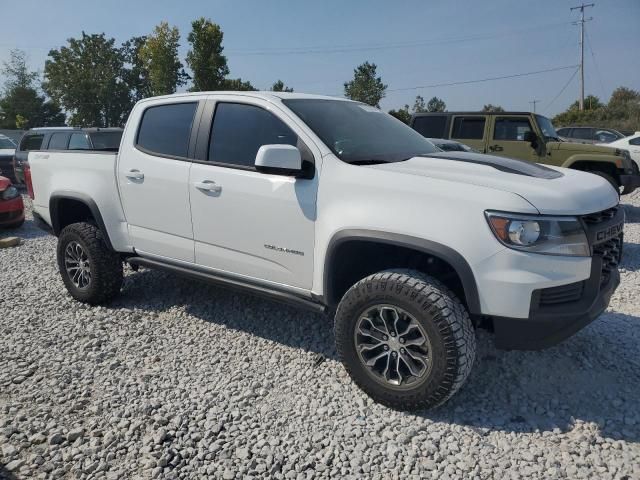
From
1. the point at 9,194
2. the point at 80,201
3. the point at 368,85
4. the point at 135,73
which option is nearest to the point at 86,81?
the point at 135,73

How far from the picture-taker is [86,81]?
43.9 meters

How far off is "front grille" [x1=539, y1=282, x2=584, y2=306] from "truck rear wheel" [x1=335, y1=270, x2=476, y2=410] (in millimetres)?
406

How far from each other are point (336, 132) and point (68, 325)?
2.82 meters

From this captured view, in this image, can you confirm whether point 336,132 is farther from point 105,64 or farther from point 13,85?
point 13,85

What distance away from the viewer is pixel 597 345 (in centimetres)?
347

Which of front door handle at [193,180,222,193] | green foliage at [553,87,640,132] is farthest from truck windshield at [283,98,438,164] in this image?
green foliage at [553,87,640,132]

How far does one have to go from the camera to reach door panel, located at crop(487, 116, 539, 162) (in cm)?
921

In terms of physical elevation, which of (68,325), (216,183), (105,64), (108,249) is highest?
(105,64)

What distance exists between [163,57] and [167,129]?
31590mm

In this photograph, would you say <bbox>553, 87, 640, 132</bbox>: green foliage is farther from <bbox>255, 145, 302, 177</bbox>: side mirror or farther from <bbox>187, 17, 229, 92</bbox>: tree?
<bbox>255, 145, 302, 177</bbox>: side mirror

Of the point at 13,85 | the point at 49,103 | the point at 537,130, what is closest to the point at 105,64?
the point at 49,103

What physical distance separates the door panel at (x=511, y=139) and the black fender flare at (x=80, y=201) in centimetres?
751

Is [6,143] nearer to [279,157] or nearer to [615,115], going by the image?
[279,157]

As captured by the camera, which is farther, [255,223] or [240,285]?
[240,285]
